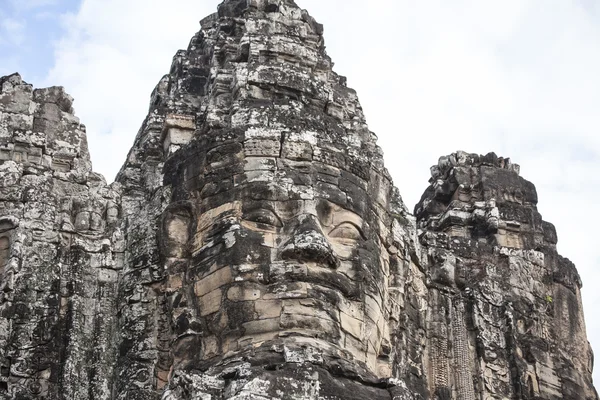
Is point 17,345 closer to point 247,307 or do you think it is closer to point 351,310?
point 247,307

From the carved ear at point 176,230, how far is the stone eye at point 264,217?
108cm

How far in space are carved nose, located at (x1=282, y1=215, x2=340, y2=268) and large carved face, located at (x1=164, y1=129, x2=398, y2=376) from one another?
0.01 m

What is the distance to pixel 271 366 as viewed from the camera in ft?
64.7

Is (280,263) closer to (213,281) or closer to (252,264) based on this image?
(252,264)

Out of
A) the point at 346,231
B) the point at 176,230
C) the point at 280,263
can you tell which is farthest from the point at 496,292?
the point at 176,230

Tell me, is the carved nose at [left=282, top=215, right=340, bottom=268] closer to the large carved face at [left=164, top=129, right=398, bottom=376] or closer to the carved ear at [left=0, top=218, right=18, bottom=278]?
the large carved face at [left=164, top=129, right=398, bottom=376]

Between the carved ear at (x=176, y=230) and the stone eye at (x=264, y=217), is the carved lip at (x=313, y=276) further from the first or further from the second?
the carved ear at (x=176, y=230)

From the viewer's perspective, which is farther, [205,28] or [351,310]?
[205,28]

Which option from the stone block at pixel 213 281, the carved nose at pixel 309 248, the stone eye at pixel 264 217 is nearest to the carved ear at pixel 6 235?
the stone block at pixel 213 281

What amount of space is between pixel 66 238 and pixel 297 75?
14.2ft

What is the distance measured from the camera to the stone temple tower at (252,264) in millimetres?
20656

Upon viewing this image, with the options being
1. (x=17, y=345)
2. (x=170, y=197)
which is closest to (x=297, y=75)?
(x=170, y=197)

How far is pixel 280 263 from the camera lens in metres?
21.0

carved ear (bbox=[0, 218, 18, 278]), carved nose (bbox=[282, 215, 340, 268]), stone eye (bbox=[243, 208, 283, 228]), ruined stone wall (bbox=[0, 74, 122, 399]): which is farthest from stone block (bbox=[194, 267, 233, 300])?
carved ear (bbox=[0, 218, 18, 278])
